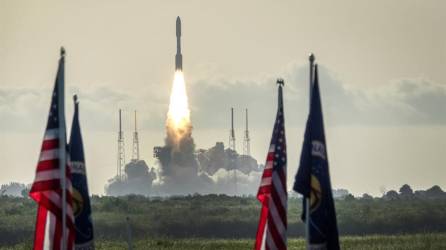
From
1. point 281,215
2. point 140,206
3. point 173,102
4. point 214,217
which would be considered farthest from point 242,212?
point 281,215

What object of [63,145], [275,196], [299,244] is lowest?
[275,196]

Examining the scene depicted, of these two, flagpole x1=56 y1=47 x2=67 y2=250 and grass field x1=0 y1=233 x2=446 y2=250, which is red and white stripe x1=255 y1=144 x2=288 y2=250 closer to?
flagpole x1=56 y1=47 x2=67 y2=250

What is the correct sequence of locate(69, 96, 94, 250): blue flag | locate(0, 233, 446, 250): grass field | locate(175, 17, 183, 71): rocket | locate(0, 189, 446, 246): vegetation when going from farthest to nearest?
1. locate(175, 17, 183, 71): rocket
2. locate(0, 189, 446, 246): vegetation
3. locate(0, 233, 446, 250): grass field
4. locate(69, 96, 94, 250): blue flag

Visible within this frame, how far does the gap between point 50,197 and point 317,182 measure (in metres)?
7.91

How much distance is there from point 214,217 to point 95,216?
12580 mm

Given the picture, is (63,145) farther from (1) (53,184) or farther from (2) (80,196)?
(2) (80,196)

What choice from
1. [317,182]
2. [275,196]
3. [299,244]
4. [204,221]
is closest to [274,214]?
[275,196]

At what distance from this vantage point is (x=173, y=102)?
18812cm

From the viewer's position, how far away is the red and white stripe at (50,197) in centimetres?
4497

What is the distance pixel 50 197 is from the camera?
148 feet

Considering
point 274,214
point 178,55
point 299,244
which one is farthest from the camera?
point 178,55

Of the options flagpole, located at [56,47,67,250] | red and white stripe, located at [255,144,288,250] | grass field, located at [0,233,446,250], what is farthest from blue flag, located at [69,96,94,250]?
grass field, located at [0,233,446,250]

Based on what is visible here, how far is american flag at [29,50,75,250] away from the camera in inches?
1770

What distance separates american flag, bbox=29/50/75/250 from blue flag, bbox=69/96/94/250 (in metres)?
1.47
